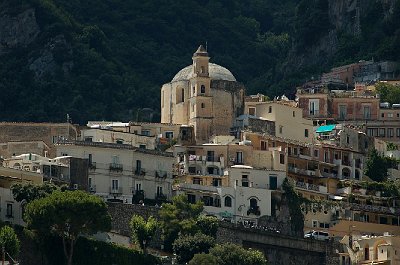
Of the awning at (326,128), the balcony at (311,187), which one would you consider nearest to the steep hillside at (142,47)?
the awning at (326,128)

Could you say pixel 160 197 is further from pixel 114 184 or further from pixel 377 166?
pixel 377 166

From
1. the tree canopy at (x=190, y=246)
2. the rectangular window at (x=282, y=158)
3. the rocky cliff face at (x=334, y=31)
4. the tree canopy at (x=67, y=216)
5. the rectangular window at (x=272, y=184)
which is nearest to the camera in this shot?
the tree canopy at (x=67, y=216)

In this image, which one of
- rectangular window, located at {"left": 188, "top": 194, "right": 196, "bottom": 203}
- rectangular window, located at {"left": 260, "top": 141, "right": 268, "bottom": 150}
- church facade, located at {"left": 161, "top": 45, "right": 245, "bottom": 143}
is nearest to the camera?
rectangular window, located at {"left": 188, "top": 194, "right": 196, "bottom": 203}

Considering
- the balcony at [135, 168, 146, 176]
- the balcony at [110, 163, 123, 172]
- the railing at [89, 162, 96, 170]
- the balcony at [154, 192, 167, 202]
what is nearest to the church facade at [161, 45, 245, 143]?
the balcony at [154, 192, 167, 202]

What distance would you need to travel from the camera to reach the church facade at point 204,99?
13775 cm

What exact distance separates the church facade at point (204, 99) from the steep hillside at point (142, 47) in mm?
18844

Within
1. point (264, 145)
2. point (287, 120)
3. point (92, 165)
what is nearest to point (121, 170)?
point (92, 165)

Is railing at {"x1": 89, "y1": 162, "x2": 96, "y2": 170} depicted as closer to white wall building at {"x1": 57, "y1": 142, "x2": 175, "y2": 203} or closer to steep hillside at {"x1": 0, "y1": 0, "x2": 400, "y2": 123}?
white wall building at {"x1": 57, "y1": 142, "x2": 175, "y2": 203}

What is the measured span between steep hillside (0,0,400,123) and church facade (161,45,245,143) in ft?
61.8

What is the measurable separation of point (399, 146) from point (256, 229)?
73.8 feet

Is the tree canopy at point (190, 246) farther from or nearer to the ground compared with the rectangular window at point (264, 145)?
nearer to the ground

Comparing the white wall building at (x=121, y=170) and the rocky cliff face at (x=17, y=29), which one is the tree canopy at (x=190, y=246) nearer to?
the white wall building at (x=121, y=170)

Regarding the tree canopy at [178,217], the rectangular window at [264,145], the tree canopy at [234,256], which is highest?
the rectangular window at [264,145]

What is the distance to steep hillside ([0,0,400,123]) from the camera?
16312cm
